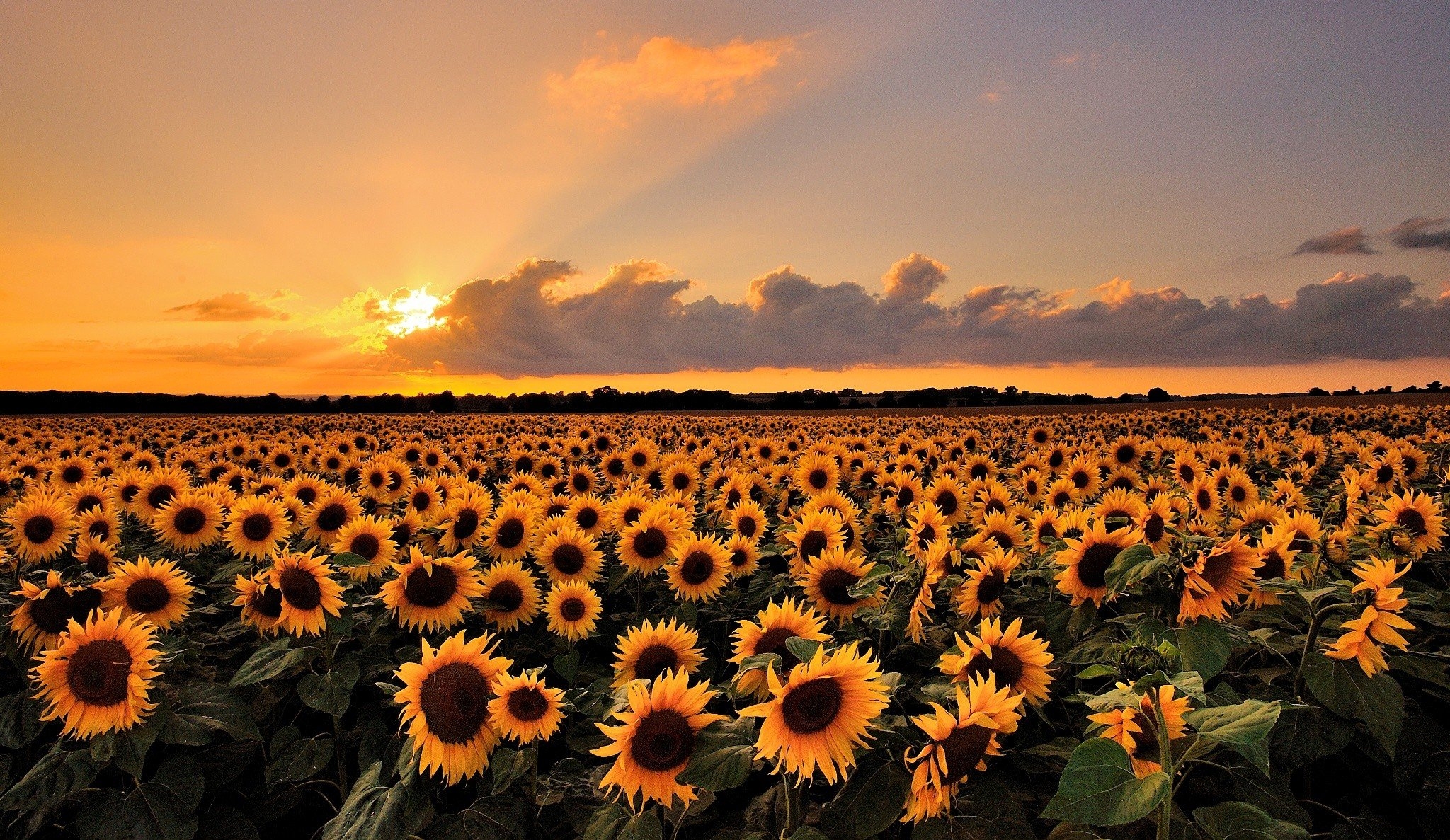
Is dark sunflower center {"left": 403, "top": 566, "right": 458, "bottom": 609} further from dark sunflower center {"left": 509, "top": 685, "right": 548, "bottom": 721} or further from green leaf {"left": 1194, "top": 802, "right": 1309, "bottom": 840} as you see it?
green leaf {"left": 1194, "top": 802, "right": 1309, "bottom": 840}

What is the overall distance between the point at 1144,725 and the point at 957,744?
0.65 meters

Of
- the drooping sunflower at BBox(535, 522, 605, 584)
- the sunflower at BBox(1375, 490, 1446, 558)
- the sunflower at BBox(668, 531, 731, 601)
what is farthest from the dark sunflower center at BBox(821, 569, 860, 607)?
the sunflower at BBox(1375, 490, 1446, 558)

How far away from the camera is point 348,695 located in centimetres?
382

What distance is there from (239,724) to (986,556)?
3.77m

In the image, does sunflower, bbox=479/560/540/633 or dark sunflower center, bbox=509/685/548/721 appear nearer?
dark sunflower center, bbox=509/685/548/721

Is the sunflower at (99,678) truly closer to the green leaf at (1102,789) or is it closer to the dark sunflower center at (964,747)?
the dark sunflower center at (964,747)

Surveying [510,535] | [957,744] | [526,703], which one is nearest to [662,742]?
[526,703]

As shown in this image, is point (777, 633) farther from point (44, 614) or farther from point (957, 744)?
point (44, 614)

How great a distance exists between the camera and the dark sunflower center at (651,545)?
5559mm

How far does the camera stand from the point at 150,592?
15.0ft

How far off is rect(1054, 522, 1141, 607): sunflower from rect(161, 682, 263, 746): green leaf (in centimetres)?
399

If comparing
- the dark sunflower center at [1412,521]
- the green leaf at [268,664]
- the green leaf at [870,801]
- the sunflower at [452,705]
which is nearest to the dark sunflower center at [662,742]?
the green leaf at [870,801]

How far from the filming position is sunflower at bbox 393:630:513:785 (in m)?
2.97

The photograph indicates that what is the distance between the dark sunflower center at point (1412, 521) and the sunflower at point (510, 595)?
531 cm
